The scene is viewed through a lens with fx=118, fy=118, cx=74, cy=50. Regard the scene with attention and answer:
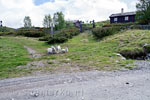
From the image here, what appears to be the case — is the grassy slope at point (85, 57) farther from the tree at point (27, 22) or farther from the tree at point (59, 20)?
the tree at point (27, 22)

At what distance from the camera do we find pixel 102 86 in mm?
2963

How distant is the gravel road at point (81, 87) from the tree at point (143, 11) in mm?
15765

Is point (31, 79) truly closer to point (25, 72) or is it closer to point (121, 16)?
point (25, 72)

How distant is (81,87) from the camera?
2.96 meters

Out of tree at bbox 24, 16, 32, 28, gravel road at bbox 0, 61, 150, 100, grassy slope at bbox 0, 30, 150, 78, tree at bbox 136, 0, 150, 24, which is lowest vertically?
gravel road at bbox 0, 61, 150, 100

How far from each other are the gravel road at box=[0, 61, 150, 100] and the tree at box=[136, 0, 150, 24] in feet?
51.7

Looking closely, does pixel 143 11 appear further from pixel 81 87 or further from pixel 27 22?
pixel 27 22

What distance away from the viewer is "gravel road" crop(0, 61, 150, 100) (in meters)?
2.55

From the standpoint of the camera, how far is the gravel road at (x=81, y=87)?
255cm

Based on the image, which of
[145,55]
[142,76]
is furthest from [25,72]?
[145,55]

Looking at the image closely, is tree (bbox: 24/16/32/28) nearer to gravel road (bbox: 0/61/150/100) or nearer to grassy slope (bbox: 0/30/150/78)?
grassy slope (bbox: 0/30/150/78)

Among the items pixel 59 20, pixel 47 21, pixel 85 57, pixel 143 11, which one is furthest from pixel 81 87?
pixel 47 21

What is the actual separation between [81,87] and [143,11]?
59.1 feet

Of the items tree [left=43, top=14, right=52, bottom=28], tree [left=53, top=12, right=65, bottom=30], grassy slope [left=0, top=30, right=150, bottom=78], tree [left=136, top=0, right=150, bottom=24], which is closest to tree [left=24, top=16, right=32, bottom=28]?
tree [left=43, top=14, right=52, bottom=28]
